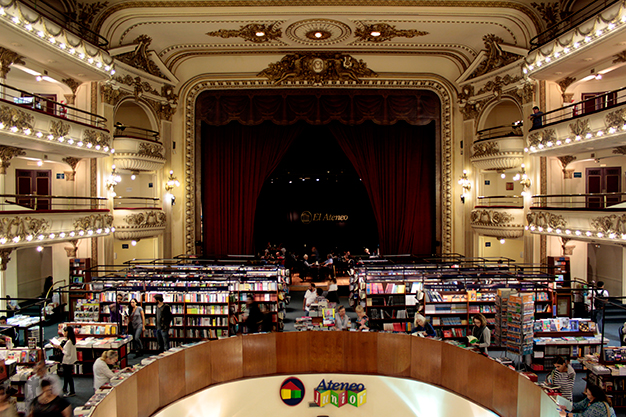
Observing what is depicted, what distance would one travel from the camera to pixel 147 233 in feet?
42.9

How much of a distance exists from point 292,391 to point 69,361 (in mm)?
3625

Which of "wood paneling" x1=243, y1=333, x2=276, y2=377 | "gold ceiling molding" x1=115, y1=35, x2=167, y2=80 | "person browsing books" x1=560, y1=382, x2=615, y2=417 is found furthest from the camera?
"gold ceiling molding" x1=115, y1=35, x2=167, y2=80

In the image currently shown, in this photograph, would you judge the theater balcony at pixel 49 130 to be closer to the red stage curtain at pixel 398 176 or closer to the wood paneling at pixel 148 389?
the wood paneling at pixel 148 389

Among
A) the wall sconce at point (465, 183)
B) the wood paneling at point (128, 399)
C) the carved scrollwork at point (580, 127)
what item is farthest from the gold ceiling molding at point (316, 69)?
the wood paneling at point (128, 399)

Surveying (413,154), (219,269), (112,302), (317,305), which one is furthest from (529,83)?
(112,302)

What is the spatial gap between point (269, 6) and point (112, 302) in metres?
8.40

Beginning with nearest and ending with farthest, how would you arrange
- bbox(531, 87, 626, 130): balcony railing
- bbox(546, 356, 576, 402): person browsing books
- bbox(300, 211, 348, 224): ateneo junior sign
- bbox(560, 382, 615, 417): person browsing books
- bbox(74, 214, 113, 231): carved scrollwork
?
bbox(560, 382, 615, 417): person browsing books → bbox(546, 356, 576, 402): person browsing books → bbox(74, 214, 113, 231): carved scrollwork → bbox(531, 87, 626, 130): balcony railing → bbox(300, 211, 348, 224): ateneo junior sign

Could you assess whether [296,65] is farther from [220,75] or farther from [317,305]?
[317,305]

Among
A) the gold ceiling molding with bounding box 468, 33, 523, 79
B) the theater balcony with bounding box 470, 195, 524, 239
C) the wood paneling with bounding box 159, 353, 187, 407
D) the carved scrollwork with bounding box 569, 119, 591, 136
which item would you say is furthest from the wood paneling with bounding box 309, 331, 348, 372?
the gold ceiling molding with bounding box 468, 33, 523, 79

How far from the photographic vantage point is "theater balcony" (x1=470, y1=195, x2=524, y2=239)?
12.2m

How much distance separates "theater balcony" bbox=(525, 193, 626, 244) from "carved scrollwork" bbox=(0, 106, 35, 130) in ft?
36.9

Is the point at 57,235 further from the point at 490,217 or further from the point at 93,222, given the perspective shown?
the point at 490,217

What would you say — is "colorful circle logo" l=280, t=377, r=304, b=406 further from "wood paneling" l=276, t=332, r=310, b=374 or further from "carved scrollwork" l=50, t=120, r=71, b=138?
"carved scrollwork" l=50, t=120, r=71, b=138

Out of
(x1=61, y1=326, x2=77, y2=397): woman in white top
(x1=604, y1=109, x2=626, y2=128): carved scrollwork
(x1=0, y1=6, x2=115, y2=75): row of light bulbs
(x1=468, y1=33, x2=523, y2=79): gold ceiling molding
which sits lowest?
(x1=61, y1=326, x2=77, y2=397): woman in white top
